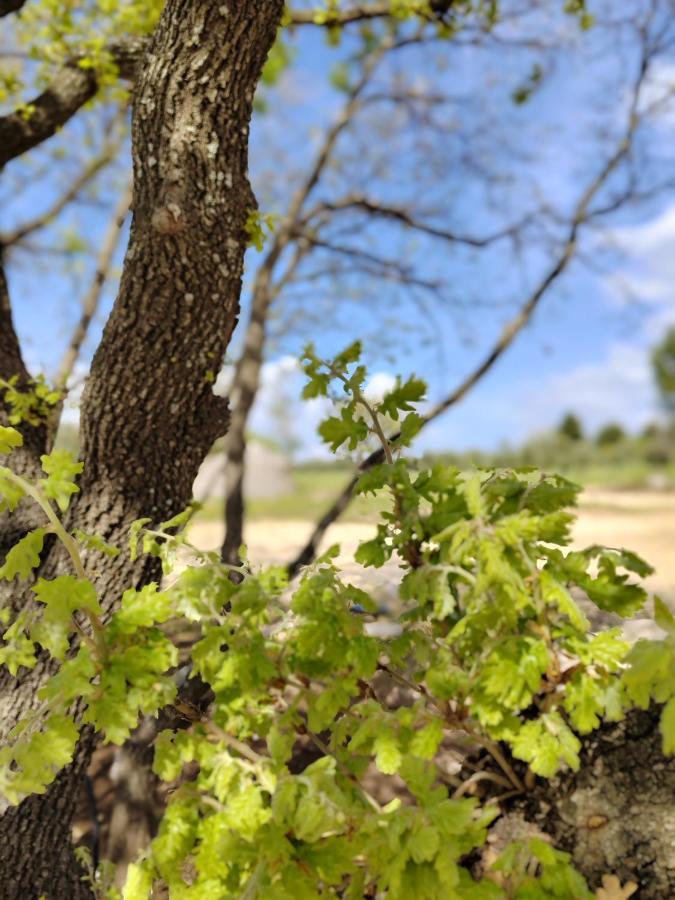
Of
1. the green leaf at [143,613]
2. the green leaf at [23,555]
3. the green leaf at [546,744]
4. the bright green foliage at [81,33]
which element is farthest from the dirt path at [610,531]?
the green leaf at [23,555]

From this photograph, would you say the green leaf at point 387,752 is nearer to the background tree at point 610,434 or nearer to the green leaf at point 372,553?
the green leaf at point 372,553

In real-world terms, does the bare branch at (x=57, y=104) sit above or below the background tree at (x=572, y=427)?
below

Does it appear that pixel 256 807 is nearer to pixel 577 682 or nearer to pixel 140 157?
pixel 577 682

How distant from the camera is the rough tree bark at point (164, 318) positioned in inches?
90.6

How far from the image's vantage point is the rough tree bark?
230cm

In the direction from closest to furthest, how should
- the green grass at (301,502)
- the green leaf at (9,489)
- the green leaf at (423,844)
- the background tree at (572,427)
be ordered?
the green leaf at (423,844)
the green leaf at (9,489)
the green grass at (301,502)
the background tree at (572,427)

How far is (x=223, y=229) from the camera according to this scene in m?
2.41

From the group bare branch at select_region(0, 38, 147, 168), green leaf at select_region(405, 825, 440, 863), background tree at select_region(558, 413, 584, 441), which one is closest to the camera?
green leaf at select_region(405, 825, 440, 863)

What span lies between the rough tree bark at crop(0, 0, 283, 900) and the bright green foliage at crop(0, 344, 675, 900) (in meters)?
0.89

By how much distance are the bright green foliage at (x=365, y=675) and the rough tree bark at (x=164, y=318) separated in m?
0.89

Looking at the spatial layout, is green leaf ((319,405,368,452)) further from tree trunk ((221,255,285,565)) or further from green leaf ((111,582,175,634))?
tree trunk ((221,255,285,565))

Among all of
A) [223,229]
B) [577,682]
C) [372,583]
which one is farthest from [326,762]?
[372,583]

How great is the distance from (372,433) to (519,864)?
1.02 m

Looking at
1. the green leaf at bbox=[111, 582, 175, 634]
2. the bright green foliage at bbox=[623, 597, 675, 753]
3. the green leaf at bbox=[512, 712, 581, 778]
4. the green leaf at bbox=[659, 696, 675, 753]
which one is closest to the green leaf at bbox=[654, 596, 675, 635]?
the bright green foliage at bbox=[623, 597, 675, 753]
